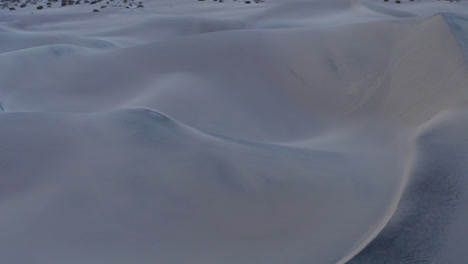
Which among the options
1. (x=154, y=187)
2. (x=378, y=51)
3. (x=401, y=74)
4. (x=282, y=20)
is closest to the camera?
(x=154, y=187)

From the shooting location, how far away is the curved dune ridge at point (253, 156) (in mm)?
1160

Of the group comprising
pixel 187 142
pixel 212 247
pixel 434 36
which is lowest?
pixel 212 247

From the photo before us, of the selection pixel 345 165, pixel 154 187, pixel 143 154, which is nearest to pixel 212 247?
pixel 154 187

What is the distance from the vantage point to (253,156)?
1.46 m

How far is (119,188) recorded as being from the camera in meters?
1.32

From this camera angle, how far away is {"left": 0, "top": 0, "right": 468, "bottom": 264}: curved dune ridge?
3.81 feet

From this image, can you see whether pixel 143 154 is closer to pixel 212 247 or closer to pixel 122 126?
Answer: pixel 122 126

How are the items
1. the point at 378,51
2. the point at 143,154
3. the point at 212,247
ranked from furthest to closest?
the point at 378,51 → the point at 143,154 → the point at 212,247

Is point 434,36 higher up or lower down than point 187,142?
higher up

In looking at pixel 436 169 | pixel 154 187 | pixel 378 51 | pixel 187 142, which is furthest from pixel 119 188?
pixel 378 51

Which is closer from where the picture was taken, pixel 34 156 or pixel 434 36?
pixel 34 156

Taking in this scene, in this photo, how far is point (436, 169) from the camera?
1.39 m

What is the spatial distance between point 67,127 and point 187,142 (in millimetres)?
406

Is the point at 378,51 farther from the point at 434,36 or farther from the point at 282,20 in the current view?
the point at 282,20
